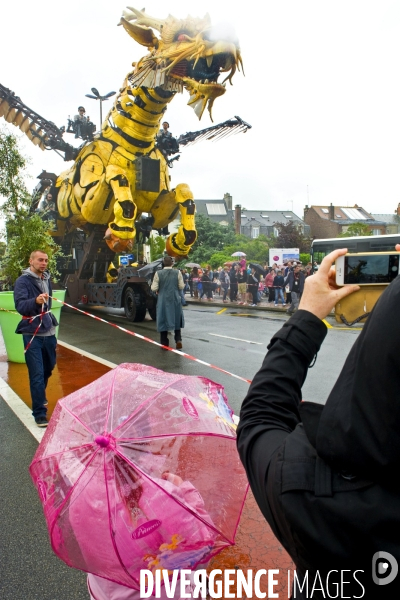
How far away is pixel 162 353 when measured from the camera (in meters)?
→ 8.52

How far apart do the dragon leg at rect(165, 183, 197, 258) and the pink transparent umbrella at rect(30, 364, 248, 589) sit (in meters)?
11.7

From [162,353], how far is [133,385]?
21.5ft

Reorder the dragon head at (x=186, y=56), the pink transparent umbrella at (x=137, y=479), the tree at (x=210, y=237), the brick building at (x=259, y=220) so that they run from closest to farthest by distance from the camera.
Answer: the pink transparent umbrella at (x=137, y=479), the dragon head at (x=186, y=56), the tree at (x=210, y=237), the brick building at (x=259, y=220)

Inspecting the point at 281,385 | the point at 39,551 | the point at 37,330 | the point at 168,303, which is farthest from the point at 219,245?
the point at 281,385

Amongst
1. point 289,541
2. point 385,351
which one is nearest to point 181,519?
point 289,541

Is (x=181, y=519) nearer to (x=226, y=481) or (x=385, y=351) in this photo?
(x=226, y=481)

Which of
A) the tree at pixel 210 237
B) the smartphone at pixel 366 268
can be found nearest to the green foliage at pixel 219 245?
the tree at pixel 210 237

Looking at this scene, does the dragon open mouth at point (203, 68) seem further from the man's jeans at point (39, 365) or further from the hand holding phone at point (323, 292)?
the hand holding phone at point (323, 292)

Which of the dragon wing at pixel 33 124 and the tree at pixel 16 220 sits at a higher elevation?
the dragon wing at pixel 33 124

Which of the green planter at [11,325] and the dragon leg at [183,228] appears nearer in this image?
the green planter at [11,325]

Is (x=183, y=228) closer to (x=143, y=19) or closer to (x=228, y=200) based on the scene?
(x=143, y=19)

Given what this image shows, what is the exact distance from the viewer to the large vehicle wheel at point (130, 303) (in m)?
12.9

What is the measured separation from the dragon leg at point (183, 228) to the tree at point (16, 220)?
5.61 meters

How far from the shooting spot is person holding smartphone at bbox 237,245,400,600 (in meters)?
0.80
